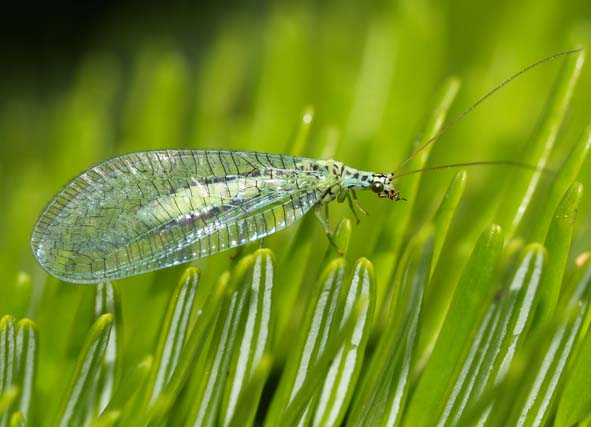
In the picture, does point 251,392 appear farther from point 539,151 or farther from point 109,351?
point 539,151

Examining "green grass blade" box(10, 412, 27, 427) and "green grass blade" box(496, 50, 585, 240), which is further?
"green grass blade" box(496, 50, 585, 240)

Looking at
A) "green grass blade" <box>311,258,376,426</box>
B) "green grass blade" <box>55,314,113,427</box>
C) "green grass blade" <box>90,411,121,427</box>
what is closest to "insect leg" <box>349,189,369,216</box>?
"green grass blade" <box>311,258,376,426</box>

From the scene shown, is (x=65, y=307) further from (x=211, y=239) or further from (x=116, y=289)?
(x=211, y=239)

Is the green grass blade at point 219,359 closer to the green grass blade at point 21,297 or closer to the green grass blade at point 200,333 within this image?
the green grass blade at point 200,333

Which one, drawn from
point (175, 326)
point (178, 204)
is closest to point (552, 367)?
point (175, 326)

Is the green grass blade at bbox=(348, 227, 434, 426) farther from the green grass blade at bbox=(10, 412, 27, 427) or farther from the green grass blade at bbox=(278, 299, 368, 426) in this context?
the green grass blade at bbox=(10, 412, 27, 427)

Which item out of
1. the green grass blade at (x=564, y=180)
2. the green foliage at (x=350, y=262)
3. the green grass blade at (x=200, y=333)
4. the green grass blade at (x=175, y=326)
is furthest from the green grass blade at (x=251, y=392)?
the green grass blade at (x=564, y=180)
